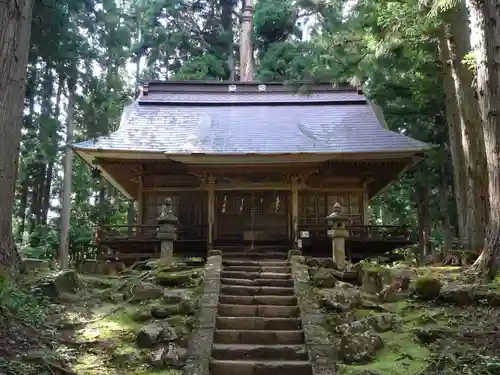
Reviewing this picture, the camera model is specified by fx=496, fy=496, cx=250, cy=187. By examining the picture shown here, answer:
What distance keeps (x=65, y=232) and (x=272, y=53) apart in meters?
13.3

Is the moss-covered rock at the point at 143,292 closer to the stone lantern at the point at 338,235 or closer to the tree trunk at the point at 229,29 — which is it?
the stone lantern at the point at 338,235

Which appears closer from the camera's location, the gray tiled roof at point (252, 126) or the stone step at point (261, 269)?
the stone step at point (261, 269)

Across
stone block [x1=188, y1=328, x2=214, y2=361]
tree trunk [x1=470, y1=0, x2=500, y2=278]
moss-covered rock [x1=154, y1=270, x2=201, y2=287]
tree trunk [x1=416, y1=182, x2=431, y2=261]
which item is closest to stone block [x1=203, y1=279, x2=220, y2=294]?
moss-covered rock [x1=154, y1=270, x2=201, y2=287]

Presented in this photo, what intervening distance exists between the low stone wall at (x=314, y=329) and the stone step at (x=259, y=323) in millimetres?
189

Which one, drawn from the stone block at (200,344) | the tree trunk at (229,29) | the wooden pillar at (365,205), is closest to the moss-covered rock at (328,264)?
the stone block at (200,344)

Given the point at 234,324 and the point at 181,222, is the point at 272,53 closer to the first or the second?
the point at 181,222

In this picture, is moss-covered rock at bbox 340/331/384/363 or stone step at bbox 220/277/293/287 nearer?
moss-covered rock at bbox 340/331/384/363

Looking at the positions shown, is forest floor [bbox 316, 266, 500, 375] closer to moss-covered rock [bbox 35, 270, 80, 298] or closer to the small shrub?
the small shrub

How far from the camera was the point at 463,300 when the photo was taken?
661cm

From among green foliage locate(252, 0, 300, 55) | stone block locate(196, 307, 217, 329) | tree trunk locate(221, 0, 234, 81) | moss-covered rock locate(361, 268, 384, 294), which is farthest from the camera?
tree trunk locate(221, 0, 234, 81)

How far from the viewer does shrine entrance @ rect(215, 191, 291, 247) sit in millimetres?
13867

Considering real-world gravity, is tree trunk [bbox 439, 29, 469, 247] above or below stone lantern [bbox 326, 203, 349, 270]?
above

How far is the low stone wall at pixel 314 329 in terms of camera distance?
17.9 ft

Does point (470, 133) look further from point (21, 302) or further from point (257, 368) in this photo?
point (21, 302)
